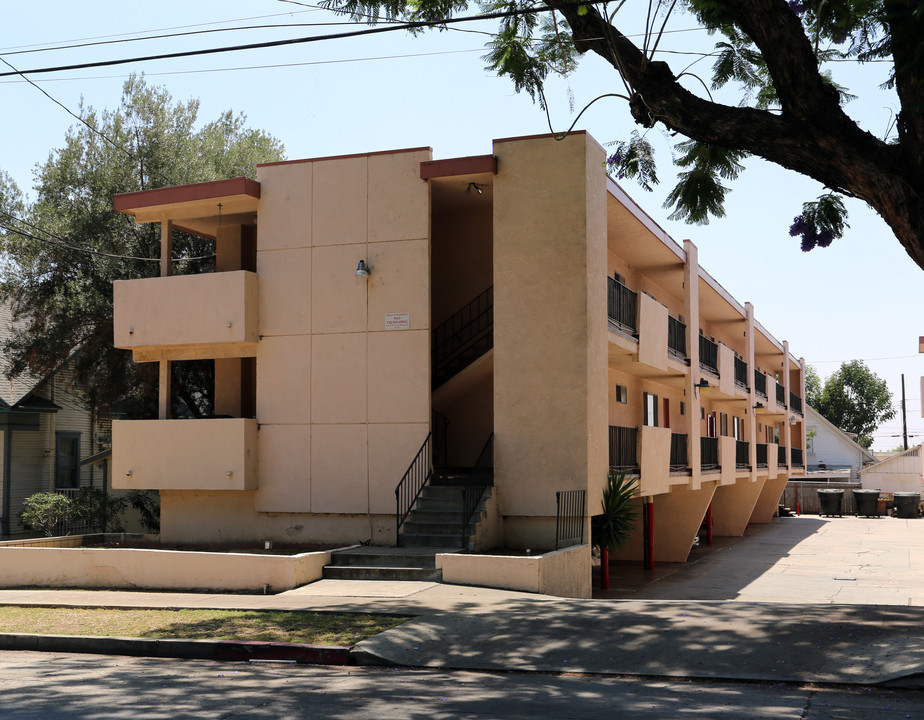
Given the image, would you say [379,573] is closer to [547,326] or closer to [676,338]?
[547,326]

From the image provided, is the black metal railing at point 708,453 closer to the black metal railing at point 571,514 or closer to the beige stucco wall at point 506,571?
the black metal railing at point 571,514

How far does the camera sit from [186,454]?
64.2 feet

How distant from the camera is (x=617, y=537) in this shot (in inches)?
714

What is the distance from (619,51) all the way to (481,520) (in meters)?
8.42

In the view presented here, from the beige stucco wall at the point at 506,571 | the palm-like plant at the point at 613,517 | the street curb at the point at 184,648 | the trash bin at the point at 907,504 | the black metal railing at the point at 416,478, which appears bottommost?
the trash bin at the point at 907,504

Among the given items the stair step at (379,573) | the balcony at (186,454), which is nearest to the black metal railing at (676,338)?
the balcony at (186,454)

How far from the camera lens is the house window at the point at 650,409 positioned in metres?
25.7

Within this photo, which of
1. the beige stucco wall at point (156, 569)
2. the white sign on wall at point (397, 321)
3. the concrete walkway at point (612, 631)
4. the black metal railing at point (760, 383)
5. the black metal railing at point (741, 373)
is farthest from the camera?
the black metal railing at point (760, 383)

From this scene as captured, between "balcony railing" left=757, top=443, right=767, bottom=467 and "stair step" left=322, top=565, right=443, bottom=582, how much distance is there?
80.1ft

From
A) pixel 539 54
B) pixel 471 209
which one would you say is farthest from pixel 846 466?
pixel 539 54

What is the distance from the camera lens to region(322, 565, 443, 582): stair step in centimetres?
1466

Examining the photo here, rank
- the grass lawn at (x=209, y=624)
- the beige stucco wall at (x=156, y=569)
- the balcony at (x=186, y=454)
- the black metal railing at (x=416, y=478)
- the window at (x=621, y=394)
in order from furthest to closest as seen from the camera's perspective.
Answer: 1. the window at (x=621, y=394)
2. the balcony at (x=186, y=454)
3. the black metal railing at (x=416, y=478)
4. the beige stucco wall at (x=156, y=569)
5. the grass lawn at (x=209, y=624)

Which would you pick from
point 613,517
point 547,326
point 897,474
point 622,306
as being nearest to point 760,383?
point 622,306

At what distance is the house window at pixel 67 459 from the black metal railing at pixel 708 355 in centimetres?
1931
